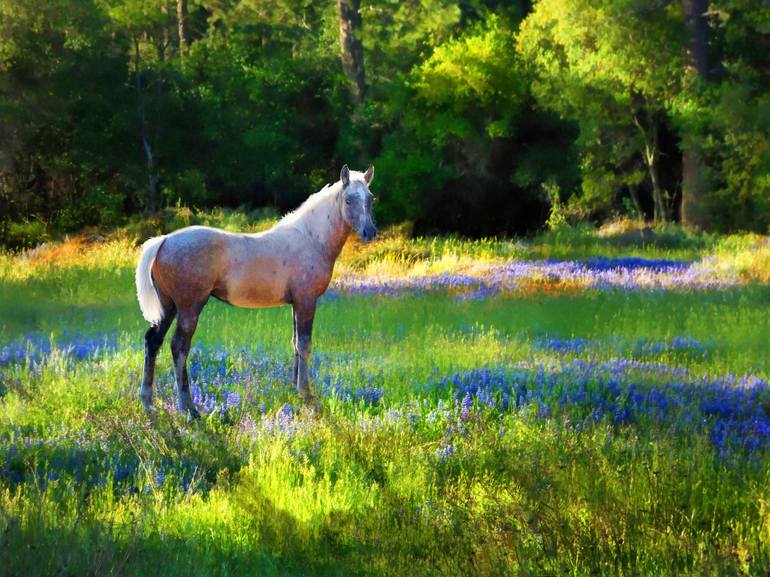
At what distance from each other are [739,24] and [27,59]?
2385 cm

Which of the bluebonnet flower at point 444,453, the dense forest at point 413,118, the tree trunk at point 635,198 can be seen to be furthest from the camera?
the tree trunk at point 635,198

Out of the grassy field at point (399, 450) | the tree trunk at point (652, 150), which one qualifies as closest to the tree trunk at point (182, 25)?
the tree trunk at point (652, 150)

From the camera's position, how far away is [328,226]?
830 centimetres

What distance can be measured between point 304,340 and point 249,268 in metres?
0.76

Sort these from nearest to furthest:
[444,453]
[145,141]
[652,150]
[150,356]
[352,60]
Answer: [444,453], [150,356], [145,141], [352,60], [652,150]

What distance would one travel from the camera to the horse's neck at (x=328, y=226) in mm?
Result: 8289

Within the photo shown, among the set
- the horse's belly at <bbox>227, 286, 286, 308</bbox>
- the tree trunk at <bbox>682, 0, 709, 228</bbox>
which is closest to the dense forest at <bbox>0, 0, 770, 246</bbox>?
the tree trunk at <bbox>682, 0, 709, 228</bbox>

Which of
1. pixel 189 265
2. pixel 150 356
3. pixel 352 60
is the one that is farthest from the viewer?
pixel 352 60

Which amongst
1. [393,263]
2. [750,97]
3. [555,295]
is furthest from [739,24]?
[555,295]

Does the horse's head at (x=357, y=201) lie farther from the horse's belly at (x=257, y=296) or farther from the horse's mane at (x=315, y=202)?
the horse's belly at (x=257, y=296)

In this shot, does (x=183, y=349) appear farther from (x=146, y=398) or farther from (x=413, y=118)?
(x=413, y=118)

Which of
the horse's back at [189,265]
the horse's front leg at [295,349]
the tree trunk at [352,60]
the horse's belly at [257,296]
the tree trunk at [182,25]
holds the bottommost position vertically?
the horse's front leg at [295,349]

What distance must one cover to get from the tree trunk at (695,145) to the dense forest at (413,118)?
2.5 inches

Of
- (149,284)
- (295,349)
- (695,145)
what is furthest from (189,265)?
(695,145)
